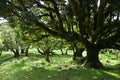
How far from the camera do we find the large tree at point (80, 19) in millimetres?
21812

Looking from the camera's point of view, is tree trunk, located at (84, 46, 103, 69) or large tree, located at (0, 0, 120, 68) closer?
large tree, located at (0, 0, 120, 68)

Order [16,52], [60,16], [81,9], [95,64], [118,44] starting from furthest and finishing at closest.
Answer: [16,52], [118,44], [95,64], [60,16], [81,9]

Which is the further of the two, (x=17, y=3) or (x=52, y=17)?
(x=52, y=17)

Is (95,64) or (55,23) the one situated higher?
(55,23)

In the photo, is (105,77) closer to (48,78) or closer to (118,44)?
(48,78)

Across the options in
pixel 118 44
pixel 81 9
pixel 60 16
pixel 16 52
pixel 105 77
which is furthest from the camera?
pixel 16 52

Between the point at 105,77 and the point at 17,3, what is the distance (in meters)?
10.0

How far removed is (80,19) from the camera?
77.4 ft

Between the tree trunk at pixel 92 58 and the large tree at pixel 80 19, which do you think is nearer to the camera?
the large tree at pixel 80 19

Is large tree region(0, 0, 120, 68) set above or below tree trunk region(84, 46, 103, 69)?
above

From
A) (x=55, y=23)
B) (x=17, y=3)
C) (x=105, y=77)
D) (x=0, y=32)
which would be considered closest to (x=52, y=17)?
(x=55, y=23)

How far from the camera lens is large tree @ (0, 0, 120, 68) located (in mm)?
21812

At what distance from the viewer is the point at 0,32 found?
68.8 meters

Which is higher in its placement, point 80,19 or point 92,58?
point 80,19
